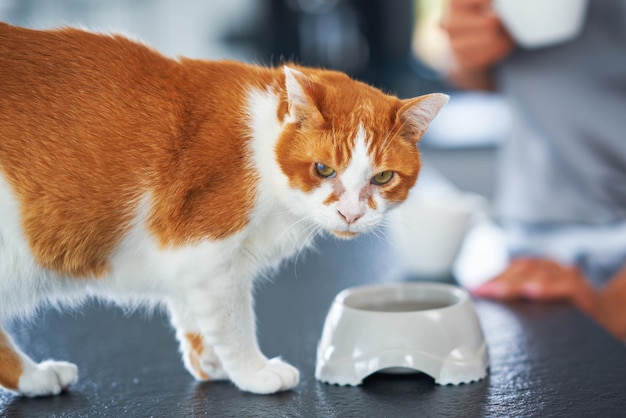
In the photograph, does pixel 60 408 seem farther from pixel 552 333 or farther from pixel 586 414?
pixel 552 333

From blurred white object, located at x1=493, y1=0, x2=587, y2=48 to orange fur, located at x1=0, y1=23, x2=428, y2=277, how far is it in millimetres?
533

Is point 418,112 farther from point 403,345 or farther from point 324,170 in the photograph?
point 403,345

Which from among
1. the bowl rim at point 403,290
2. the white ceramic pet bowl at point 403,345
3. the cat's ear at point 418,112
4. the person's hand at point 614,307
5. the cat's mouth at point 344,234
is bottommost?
the person's hand at point 614,307

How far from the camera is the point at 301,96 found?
0.81m

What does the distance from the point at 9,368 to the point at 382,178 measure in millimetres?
445

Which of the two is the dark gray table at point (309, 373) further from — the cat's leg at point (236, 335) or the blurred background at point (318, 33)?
the blurred background at point (318, 33)

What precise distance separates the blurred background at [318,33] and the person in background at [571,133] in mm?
1500

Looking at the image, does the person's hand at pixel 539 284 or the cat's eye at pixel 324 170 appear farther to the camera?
the person's hand at pixel 539 284

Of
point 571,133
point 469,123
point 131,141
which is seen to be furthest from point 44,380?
point 469,123

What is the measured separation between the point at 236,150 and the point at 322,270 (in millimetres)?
651

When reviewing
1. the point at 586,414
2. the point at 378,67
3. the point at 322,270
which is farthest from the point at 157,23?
the point at 586,414

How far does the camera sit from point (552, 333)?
1082 millimetres

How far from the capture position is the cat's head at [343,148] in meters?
0.82

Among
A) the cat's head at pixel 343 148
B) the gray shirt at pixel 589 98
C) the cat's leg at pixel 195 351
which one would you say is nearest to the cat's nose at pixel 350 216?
the cat's head at pixel 343 148
